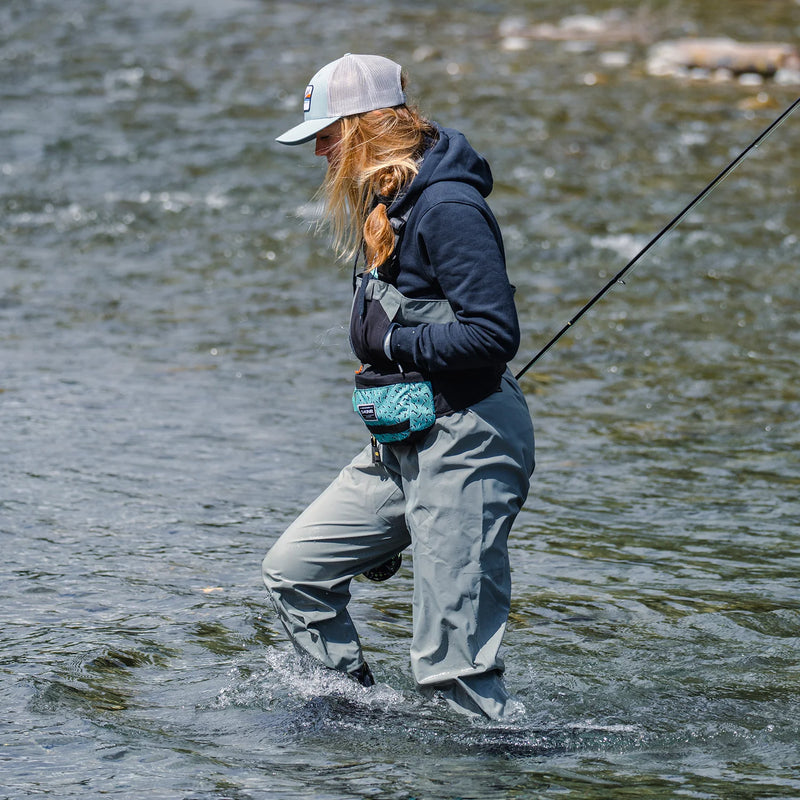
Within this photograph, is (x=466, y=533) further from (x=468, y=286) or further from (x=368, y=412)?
(x=468, y=286)

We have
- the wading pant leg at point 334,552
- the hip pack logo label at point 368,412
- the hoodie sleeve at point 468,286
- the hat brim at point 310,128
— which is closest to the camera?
the hoodie sleeve at point 468,286

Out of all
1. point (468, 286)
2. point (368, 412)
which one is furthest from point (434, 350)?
A: point (368, 412)

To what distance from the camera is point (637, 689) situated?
199 inches

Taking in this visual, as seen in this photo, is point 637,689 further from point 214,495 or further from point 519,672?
point 214,495

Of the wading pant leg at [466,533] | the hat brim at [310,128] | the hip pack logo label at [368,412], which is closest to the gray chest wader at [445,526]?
the wading pant leg at [466,533]

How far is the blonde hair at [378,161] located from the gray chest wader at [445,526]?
183 millimetres

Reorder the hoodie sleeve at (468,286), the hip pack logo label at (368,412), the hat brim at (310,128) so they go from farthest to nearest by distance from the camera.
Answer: the hip pack logo label at (368,412), the hat brim at (310,128), the hoodie sleeve at (468,286)

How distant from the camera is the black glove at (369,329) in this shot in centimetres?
417

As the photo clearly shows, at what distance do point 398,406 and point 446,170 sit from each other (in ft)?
2.41

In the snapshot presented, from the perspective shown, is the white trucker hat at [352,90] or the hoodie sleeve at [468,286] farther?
the white trucker hat at [352,90]

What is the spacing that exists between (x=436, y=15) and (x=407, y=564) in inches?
754

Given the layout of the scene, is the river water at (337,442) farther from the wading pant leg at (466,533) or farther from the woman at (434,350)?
the woman at (434,350)

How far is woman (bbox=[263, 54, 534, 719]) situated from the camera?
4.00m

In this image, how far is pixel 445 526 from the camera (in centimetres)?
422
